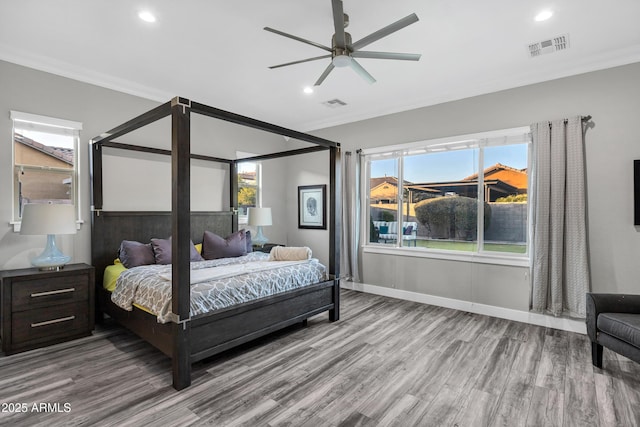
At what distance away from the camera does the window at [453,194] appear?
13.3ft

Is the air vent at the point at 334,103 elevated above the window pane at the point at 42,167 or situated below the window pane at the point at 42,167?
above

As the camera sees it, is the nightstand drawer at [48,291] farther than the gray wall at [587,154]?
No

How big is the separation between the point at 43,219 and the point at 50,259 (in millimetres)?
418

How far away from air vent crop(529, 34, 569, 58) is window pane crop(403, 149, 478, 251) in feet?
4.46

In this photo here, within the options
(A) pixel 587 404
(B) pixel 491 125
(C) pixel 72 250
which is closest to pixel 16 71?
(C) pixel 72 250

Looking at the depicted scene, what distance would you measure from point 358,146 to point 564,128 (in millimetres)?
2736

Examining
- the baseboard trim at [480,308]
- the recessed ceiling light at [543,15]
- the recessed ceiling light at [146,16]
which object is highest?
the recessed ceiling light at [146,16]

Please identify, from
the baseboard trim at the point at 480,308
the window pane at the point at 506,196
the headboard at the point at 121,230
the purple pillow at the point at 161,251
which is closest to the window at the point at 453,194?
Result: the window pane at the point at 506,196

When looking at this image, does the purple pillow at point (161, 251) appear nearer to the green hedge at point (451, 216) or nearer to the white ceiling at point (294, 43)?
the white ceiling at point (294, 43)

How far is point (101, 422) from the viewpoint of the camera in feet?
6.58

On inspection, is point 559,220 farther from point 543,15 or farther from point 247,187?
point 247,187

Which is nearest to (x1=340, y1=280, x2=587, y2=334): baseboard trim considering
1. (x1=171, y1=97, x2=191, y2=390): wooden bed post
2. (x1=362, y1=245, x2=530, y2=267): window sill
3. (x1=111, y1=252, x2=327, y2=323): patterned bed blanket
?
(x1=362, y1=245, x2=530, y2=267): window sill

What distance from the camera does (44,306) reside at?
3.07 m

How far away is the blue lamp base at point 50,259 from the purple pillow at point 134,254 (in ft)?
1.67
